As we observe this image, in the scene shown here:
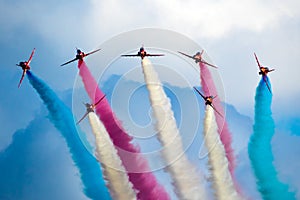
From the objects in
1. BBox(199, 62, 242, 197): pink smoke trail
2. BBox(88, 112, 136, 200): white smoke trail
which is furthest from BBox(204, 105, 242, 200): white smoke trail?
BBox(88, 112, 136, 200): white smoke trail

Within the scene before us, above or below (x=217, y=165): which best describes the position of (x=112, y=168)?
above

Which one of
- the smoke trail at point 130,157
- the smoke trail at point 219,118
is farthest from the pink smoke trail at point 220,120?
the smoke trail at point 130,157

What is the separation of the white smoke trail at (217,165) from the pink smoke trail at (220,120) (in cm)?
96

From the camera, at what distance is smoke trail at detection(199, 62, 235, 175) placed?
48438 mm

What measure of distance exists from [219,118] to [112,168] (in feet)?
53.1

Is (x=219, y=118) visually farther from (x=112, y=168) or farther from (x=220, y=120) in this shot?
(x=112, y=168)

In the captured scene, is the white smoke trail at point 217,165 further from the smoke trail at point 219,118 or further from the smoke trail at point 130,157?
the smoke trail at point 130,157

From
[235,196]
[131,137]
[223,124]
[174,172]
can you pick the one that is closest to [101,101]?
[131,137]

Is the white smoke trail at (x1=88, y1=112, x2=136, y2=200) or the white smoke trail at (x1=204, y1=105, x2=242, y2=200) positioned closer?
the white smoke trail at (x1=88, y1=112, x2=136, y2=200)

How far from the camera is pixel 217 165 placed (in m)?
47.1

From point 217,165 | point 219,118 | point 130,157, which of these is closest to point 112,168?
point 130,157

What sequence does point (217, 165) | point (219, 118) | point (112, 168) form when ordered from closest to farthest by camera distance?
point (112, 168) < point (217, 165) < point (219, 118)

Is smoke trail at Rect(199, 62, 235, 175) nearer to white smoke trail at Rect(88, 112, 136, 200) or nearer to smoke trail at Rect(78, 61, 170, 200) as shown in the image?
smoke trail at Rect(78, 61, 170, 200)

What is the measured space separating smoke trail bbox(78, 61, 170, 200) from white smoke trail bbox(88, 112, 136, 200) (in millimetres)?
719
